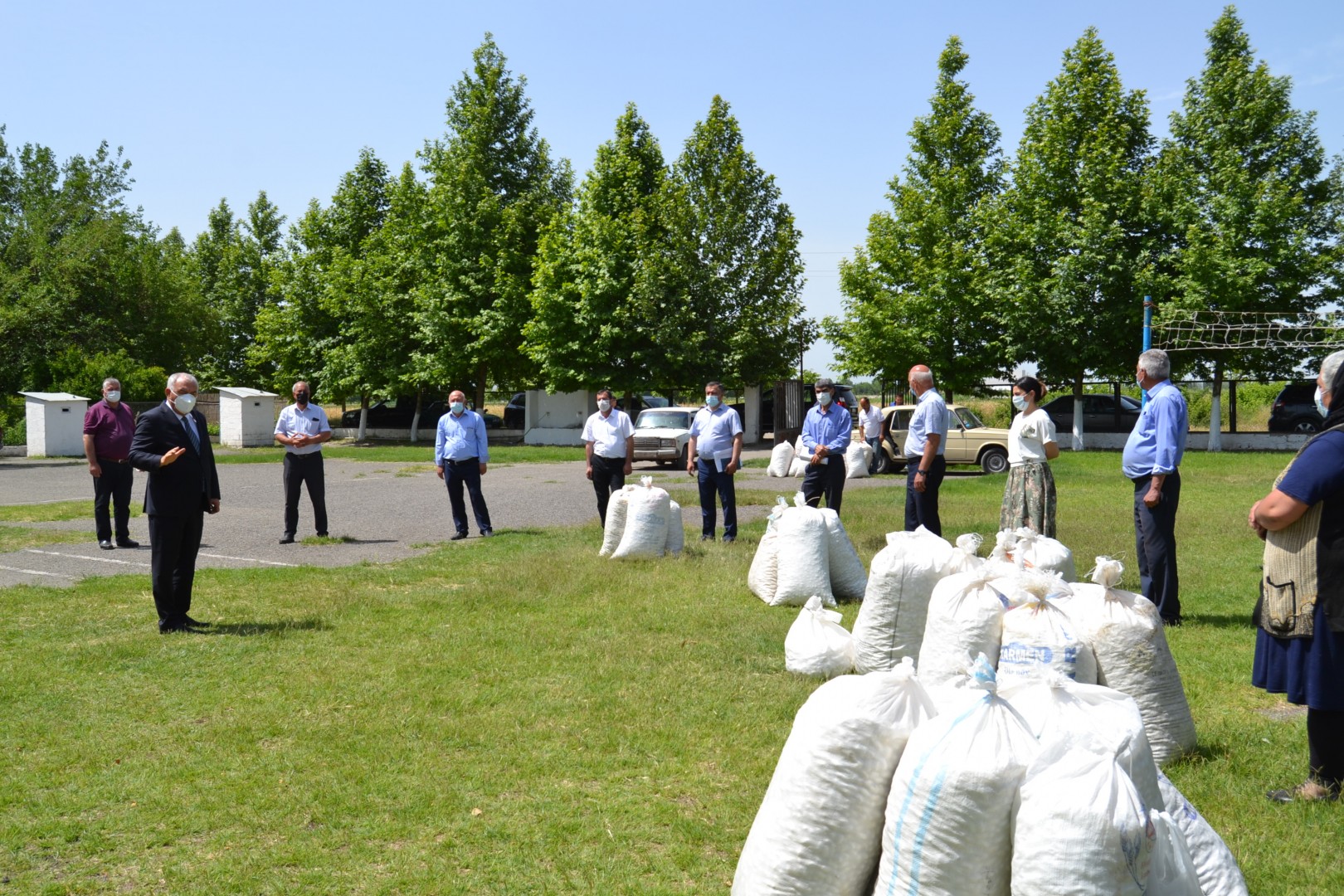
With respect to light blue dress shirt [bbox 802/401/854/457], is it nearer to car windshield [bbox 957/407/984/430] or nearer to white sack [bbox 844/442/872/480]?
white sack [bbox 844/442/872/480]

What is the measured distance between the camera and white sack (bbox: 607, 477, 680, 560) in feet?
35.2

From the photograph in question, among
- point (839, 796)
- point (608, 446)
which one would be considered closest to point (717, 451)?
point (608, 446)

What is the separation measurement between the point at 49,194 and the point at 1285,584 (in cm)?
5833

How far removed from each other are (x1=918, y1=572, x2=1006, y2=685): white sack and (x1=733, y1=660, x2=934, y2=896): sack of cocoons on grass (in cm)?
174

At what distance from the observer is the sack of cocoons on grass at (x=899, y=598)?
19.2 ft

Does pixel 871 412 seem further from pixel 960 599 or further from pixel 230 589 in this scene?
pixel 960 599

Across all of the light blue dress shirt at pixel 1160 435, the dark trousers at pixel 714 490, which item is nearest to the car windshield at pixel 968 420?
the dark trousers at pixel 714 490

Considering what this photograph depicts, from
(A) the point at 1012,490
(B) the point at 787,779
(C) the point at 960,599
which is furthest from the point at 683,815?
(A) the point at 1012,490

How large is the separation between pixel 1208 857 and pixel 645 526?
7954mm

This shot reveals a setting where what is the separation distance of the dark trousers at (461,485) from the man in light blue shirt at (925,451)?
5.79 metres

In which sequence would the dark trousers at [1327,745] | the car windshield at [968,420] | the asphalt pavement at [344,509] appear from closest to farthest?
1. the dark trousers at [1327,745]
2. the asphalt pavement at [344,509]
3. the car windshield at [968,420]

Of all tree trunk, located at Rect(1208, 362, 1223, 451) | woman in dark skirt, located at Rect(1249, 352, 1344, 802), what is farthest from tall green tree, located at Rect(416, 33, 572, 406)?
woman in dark skirt, located at Rect(1249, 352, 1344, 802)

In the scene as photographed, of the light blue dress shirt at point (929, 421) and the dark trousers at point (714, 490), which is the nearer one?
the light blue dress shirt at point (929, 421)

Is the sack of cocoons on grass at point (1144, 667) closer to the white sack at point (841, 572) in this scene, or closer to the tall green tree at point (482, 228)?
the white sack at point (841, 572)
